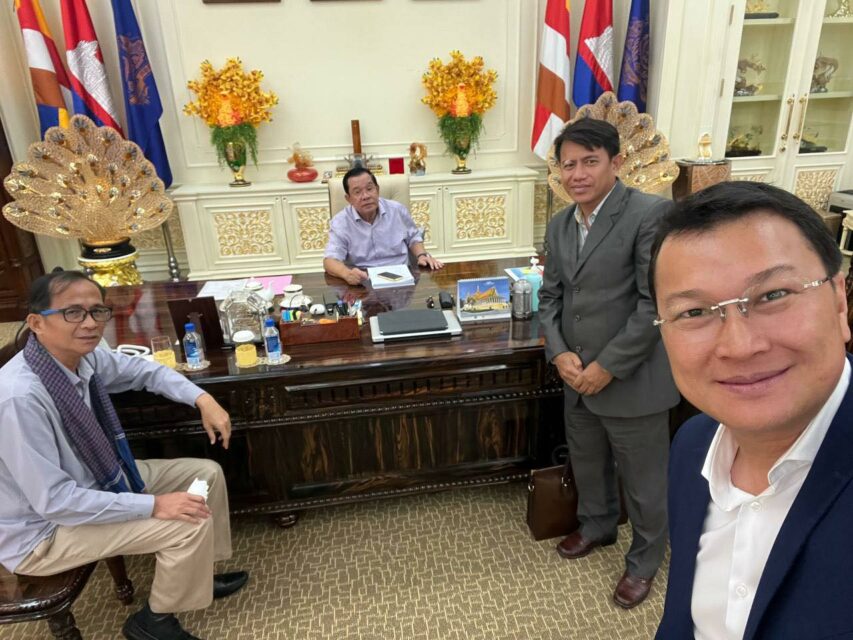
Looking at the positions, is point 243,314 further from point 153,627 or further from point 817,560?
point 817,560

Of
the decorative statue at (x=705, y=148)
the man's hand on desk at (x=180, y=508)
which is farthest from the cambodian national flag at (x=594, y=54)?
the man's hand on desk at (x=180, y=508)

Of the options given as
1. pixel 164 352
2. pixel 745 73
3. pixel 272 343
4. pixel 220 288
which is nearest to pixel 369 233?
pixel 220 288

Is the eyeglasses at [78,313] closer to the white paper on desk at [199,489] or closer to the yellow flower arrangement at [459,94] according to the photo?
the white paper on desk at [199,489]

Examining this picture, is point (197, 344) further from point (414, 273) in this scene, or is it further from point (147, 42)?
point (147, 42)

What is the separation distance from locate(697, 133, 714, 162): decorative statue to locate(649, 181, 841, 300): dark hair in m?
4.00

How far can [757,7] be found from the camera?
4047mm

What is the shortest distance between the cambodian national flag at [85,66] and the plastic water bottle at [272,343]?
3.06 m

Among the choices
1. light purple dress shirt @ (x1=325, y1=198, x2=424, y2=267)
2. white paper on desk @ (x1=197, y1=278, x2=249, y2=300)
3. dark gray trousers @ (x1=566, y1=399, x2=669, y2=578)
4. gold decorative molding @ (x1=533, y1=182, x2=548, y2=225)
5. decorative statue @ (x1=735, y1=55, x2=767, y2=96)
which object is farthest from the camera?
gold decorative molding @ (x1=533, y1=182, x2=548, y2=225)

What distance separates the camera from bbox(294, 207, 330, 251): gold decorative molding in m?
4.33

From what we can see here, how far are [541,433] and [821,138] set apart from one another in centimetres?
427

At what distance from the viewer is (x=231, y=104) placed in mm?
4000

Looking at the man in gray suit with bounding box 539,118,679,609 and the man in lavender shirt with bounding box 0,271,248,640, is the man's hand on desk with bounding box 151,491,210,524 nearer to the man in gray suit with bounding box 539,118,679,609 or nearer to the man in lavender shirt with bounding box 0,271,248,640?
the man in lavender shirt with bounding box 0,271,248,640

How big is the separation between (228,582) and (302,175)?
3224 millimetres

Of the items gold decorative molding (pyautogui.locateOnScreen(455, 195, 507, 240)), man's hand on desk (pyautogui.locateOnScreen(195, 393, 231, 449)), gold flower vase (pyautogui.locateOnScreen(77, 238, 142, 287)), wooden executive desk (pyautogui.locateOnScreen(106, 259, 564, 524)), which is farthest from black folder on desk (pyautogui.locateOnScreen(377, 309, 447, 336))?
gold decorative molding (pyautogui.locateOnScreen(455, 195, 507, 240))
